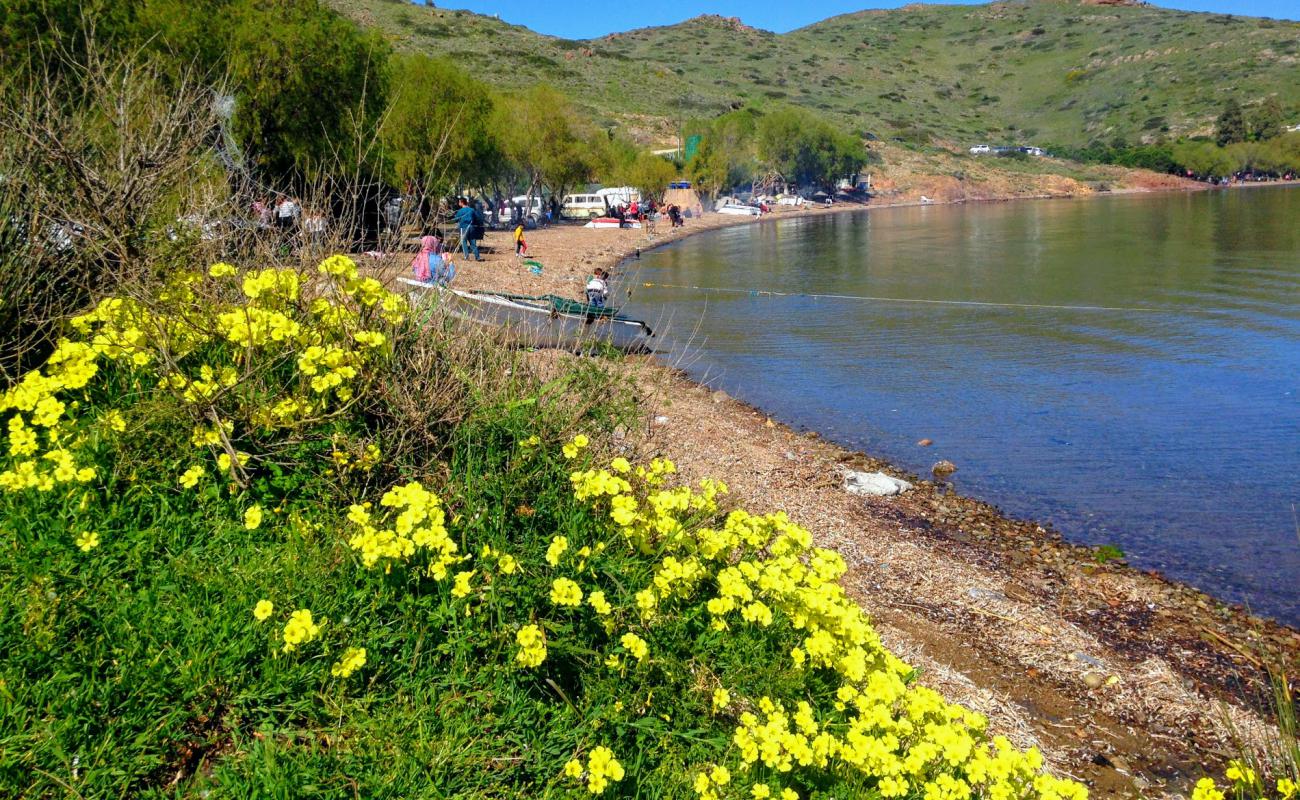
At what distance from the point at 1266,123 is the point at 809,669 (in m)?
141

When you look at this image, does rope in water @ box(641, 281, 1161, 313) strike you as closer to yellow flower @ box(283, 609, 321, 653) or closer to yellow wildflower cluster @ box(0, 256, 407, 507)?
yellow wildflower cluster @ box(0, 256, 407, 507)

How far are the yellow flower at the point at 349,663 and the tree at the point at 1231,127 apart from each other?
449 feet

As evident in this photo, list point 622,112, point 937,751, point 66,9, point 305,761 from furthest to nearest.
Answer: point 622,112 → point 66,9 → point 937,751 → point 305,761

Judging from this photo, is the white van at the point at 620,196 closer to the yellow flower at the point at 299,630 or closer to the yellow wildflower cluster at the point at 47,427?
the yellow wildflower cluster at the point at 47,427

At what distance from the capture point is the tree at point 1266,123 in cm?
11269

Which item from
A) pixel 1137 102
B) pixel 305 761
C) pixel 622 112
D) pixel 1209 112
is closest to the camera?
pixel 305 761

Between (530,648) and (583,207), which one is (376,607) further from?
(583,207)

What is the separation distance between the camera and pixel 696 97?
10694 centimetres

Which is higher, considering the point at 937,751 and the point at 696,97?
the point at 696,97

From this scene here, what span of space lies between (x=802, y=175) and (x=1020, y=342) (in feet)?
251

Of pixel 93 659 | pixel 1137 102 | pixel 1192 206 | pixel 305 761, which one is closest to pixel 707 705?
pixel 305 761

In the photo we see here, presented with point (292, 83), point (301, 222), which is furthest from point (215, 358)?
point (292, 83)

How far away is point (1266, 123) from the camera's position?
114 metres

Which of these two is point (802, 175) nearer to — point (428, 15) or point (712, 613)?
point (428, 15)
